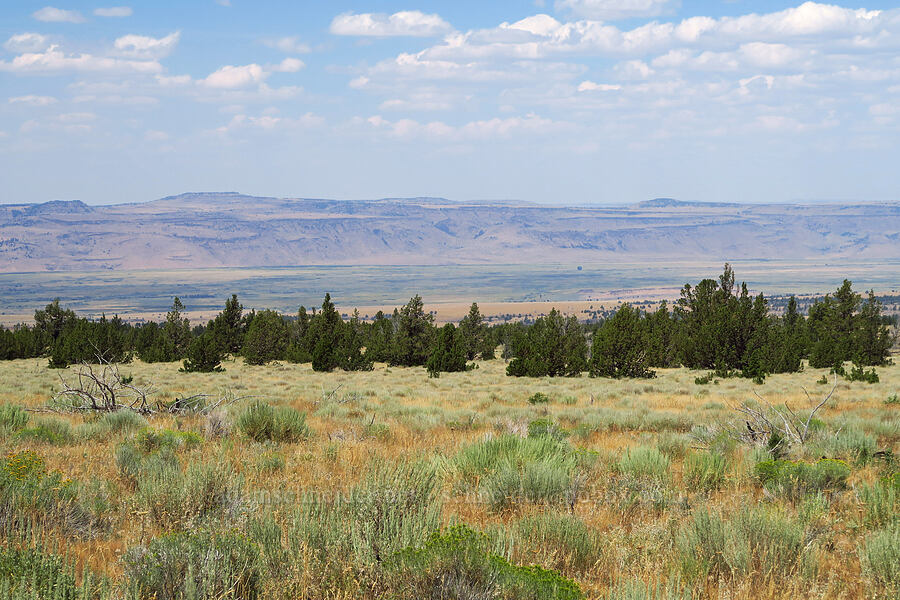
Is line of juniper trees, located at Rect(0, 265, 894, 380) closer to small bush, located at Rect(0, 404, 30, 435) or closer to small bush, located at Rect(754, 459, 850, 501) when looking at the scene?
small bush, located at Rect(0, 404, 30, 435)

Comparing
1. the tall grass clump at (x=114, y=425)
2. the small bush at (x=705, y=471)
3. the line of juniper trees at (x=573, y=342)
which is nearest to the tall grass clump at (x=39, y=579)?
the small bush at (x=705, y=471)

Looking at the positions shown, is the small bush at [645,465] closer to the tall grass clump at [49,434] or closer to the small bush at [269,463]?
the small bush at [269,463]

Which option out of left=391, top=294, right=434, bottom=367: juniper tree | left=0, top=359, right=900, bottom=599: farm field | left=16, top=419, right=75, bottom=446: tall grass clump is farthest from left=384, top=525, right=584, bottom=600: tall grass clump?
left=391, top=294, right=434, bottom=367: juniper tree

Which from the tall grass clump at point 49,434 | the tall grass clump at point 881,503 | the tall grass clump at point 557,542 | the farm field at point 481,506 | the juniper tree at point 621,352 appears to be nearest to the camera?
the farm field at point 481,506

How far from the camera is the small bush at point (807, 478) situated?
594 centimetres

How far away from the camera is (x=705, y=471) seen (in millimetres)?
6551

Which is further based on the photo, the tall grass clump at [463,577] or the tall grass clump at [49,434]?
the tall grass clump at [49,434]

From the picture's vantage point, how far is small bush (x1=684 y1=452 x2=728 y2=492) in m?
6.38

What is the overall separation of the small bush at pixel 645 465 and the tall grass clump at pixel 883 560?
92.6 inches

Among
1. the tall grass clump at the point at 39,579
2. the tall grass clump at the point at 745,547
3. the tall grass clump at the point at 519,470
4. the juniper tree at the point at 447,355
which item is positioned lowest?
the juniper tree at the point at 447,355

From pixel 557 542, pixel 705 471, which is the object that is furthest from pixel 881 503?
pixel 557 542

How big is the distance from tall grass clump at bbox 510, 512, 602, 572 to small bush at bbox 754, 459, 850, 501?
2423 mm

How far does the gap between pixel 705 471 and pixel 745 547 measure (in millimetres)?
2522

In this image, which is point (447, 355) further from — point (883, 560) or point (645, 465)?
point (883, 560)
